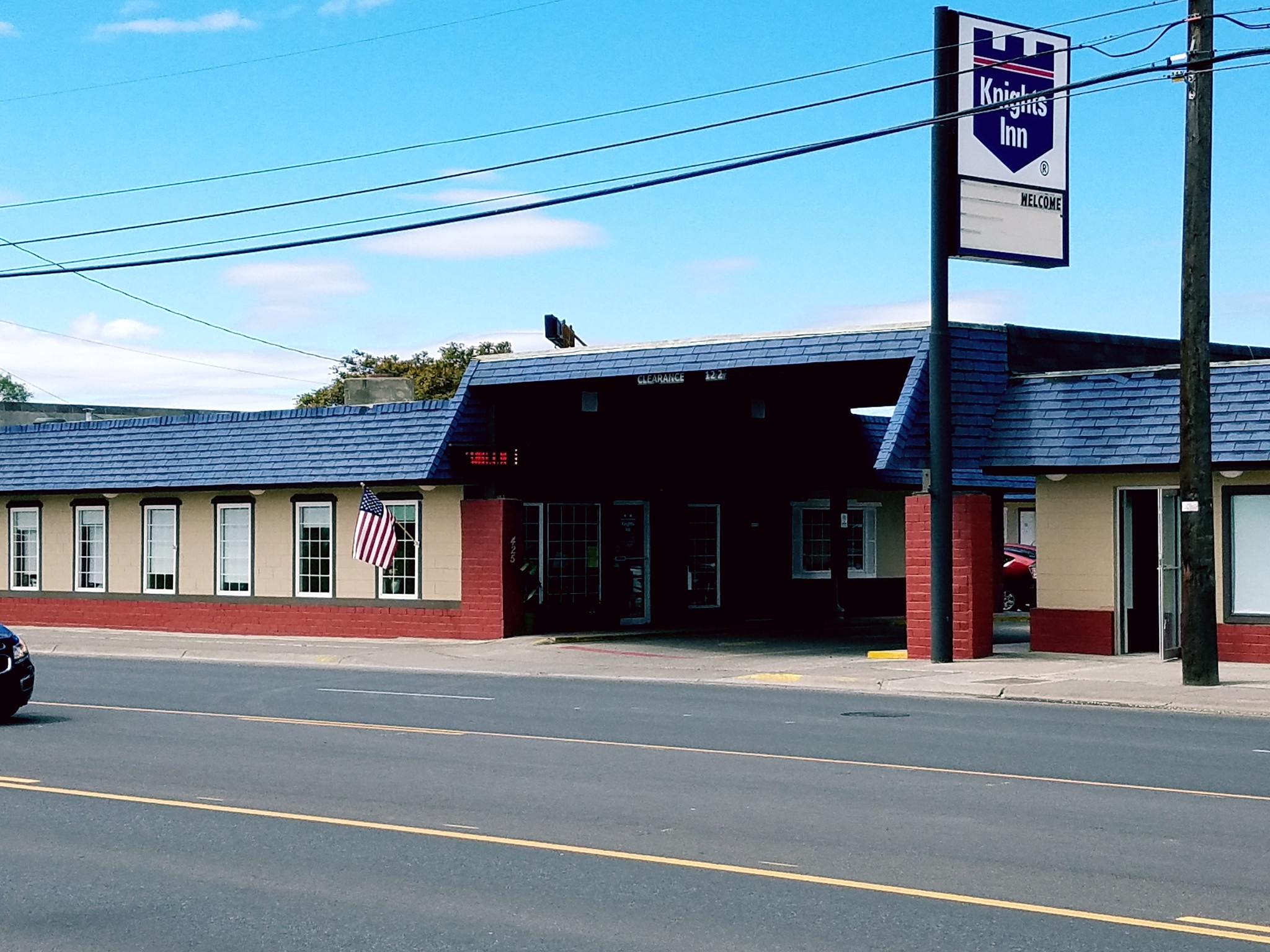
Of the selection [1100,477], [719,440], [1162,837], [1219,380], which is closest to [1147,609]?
[1100,477]

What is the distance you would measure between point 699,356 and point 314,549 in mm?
9600

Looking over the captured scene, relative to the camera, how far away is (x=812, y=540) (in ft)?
125

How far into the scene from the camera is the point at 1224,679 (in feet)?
68.1

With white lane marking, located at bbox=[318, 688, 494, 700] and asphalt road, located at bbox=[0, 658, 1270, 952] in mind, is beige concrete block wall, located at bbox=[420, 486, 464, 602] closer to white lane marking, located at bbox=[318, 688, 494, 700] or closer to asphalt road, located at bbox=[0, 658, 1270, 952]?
white lane marking, located at bbox=[318, 688, 494, 700]

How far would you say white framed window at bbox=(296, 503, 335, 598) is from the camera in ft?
106

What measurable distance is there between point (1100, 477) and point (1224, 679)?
4.59 m

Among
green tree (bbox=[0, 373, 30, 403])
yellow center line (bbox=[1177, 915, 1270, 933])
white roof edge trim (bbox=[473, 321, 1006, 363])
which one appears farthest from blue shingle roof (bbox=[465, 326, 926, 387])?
green tree (bbox=[0, 373, 30, 403])

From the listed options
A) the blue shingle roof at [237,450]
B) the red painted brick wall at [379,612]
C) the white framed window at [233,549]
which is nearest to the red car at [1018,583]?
the red painted brick wall at [379,612]

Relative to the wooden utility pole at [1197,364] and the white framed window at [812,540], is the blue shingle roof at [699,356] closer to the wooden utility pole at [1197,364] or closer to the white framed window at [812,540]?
the wooden utility pole at [1197,364]

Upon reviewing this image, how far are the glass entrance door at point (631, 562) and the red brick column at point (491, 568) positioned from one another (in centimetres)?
344

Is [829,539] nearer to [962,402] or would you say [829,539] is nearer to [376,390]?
[376,390]

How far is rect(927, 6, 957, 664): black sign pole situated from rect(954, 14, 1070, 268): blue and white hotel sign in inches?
6.3

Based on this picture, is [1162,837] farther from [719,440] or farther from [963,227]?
[719,440]

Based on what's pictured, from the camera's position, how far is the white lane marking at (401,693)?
2016 cm
